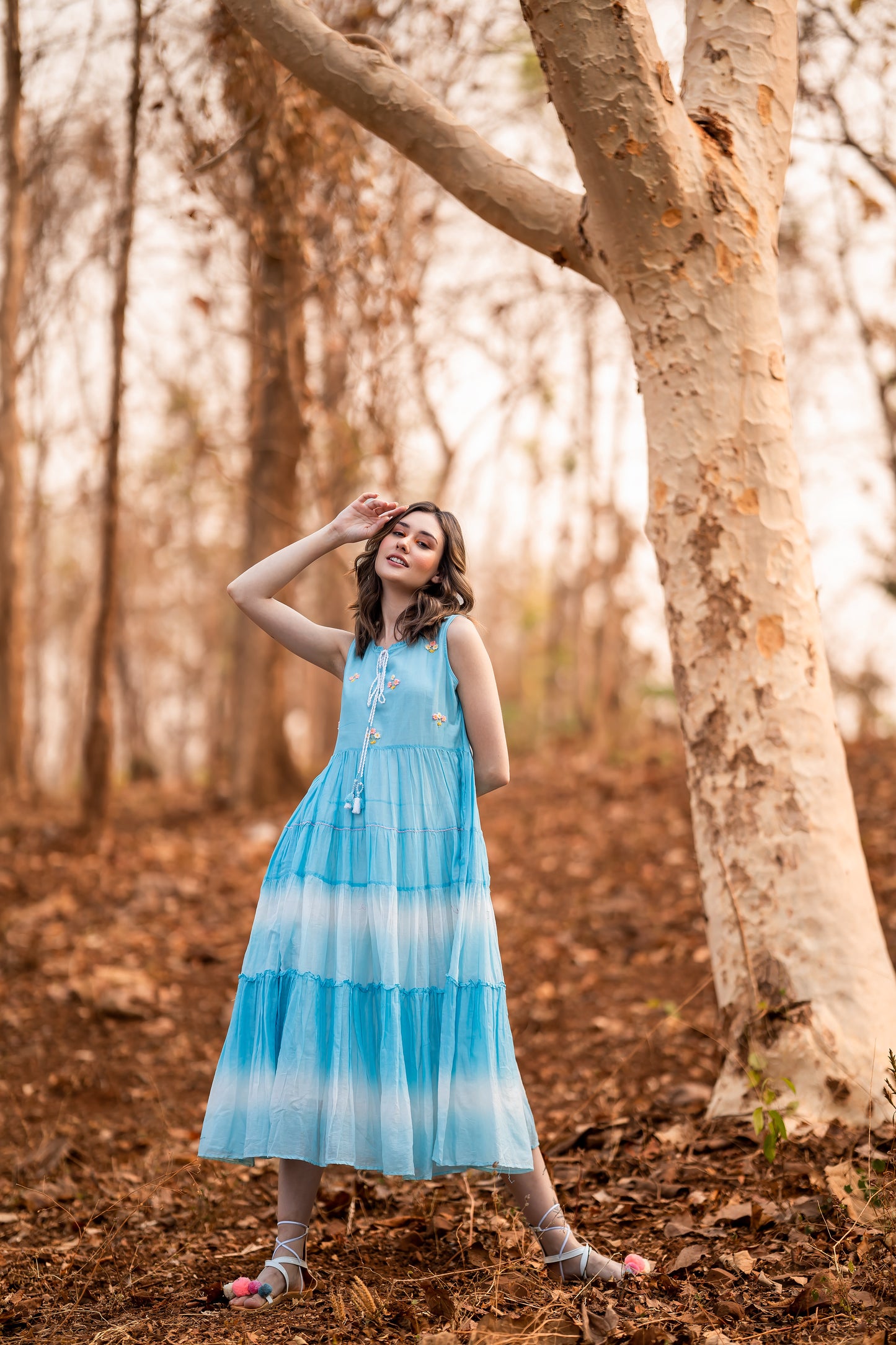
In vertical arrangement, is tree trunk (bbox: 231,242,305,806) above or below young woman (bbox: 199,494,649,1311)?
above

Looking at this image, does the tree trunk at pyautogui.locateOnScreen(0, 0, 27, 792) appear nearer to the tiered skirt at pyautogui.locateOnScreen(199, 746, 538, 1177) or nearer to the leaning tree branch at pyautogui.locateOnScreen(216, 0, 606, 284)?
the leaning tree branch at pyautogui.locateOnScreen(216, 0, 606, 284)

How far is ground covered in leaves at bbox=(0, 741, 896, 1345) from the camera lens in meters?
2.50

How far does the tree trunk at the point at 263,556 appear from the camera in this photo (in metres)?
11.1

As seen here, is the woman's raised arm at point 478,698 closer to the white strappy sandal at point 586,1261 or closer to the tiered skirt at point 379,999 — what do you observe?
the tiered skirt at point 379,999

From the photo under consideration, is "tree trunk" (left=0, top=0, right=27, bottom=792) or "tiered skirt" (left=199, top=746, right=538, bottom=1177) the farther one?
"tree trunk" (left=0, top=0, right=27, bottom=792)

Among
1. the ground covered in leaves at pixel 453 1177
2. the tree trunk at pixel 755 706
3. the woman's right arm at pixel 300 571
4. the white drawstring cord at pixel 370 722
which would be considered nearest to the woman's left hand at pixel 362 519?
the woman's right arm at pixel 300 571

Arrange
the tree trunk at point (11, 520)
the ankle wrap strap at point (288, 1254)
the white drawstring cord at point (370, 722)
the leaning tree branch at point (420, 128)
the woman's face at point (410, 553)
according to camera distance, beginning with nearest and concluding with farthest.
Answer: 1. the ankle wrap strap at point (288, 1254)
2. the white drawstring cord at point (370, 722)
3. the woman's face at point (410, 553)
4. the leaning tree branch at point (420, 128)
5. the tree trunk at point (11, 520)

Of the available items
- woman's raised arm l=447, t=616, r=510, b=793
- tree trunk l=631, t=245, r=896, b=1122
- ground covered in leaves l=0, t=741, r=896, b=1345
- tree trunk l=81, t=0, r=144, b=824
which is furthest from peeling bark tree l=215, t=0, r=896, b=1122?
tree trunk l=81, t=0, r=144, b=824

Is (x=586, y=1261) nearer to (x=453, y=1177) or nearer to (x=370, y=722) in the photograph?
(x=453, y=1177)

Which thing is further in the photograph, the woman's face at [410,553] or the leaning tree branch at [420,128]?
the leaning tree branch at [420,128]

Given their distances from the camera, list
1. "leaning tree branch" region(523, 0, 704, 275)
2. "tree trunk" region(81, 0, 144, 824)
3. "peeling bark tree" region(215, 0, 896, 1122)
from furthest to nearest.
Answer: "tree trunk" region(81, 0, 144, 824), "peeling bark tree" region(215, 0, 896, 1122), "leaning tree branch" region(523, 0, 704, 275)

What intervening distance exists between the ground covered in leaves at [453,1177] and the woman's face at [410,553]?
1.78 meters

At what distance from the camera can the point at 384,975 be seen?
2.65 metres

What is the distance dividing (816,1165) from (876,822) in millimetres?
4992
